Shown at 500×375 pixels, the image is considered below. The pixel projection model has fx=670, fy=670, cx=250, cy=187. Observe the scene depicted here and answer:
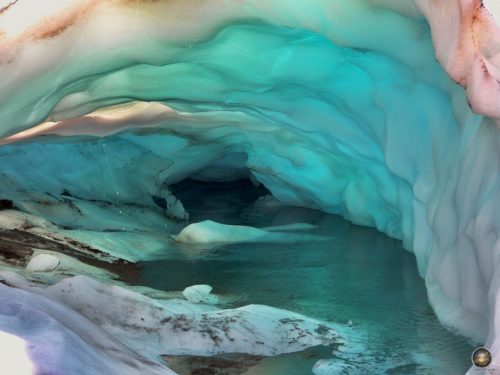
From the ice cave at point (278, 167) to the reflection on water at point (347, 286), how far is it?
0.02 m

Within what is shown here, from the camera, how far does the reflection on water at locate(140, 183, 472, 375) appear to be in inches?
143

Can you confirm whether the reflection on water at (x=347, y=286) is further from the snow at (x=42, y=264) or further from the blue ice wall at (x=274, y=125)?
the snow at (x=42, y=264)

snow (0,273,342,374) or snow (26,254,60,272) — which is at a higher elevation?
snow (0,273,342,374)

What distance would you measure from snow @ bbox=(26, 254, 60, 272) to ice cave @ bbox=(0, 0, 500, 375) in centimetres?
2

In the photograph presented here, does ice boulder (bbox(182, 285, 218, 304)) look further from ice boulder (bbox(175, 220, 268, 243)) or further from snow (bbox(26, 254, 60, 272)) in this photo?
ice boulder (bbox(175, 220, 268, 243))

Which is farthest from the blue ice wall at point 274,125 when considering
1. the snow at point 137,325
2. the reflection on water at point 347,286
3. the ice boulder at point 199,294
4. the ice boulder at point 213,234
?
the ice boulder at point 199,294

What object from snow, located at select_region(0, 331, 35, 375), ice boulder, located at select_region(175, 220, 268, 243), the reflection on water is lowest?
ice boulder, located at select_region(175, 220, 268, 243)

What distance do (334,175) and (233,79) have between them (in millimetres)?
3058

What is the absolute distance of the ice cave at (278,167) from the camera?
3383mm

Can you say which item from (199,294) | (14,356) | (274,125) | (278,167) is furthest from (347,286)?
(278,167)

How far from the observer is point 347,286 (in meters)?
5.41

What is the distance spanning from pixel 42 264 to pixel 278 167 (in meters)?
4.94

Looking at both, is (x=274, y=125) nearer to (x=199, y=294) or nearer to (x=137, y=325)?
(x=199, y=294)

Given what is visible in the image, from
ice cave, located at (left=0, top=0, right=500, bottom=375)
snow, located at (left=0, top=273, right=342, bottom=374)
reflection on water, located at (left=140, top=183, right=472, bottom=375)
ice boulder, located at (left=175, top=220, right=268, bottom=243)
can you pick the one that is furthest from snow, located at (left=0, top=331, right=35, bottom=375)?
ice boulder, located at (left=175, top=220, right=268, bottom=243)
